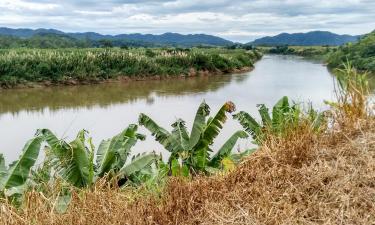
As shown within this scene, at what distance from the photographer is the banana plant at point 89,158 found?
4.57 metres

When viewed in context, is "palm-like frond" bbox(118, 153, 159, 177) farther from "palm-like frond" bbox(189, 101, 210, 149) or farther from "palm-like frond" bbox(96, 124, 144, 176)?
"palm-like frond" bbox(189, 101, 210, 149)

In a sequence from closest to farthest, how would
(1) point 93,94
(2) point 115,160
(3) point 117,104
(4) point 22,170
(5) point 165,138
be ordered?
(4) point 22,170 → (2) point 115,160 → (5) point 165,138 → (3) point 117,104 → (1) point 93,94

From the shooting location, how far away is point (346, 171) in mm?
2650

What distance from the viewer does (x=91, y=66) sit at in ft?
73.6

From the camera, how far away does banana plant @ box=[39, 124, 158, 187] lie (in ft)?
15.0

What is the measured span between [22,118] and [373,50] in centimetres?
2290

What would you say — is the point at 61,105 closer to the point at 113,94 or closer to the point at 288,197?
the point at 113,94

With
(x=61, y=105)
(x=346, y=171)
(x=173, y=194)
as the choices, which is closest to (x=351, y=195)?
(x=346, y=171)

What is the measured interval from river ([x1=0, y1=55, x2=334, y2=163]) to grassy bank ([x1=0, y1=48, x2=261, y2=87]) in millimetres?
915

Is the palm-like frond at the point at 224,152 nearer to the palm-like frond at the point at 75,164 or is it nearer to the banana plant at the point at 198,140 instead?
the banana plant at the point at 198,140

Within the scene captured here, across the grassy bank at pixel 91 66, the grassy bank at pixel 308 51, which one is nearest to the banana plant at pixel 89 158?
the grassy bank at pixel 91 66

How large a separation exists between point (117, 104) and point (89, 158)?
11.0m

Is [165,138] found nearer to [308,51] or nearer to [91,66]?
[91,66]

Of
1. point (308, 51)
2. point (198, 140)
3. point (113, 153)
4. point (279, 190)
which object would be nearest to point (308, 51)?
point (308, 51)
